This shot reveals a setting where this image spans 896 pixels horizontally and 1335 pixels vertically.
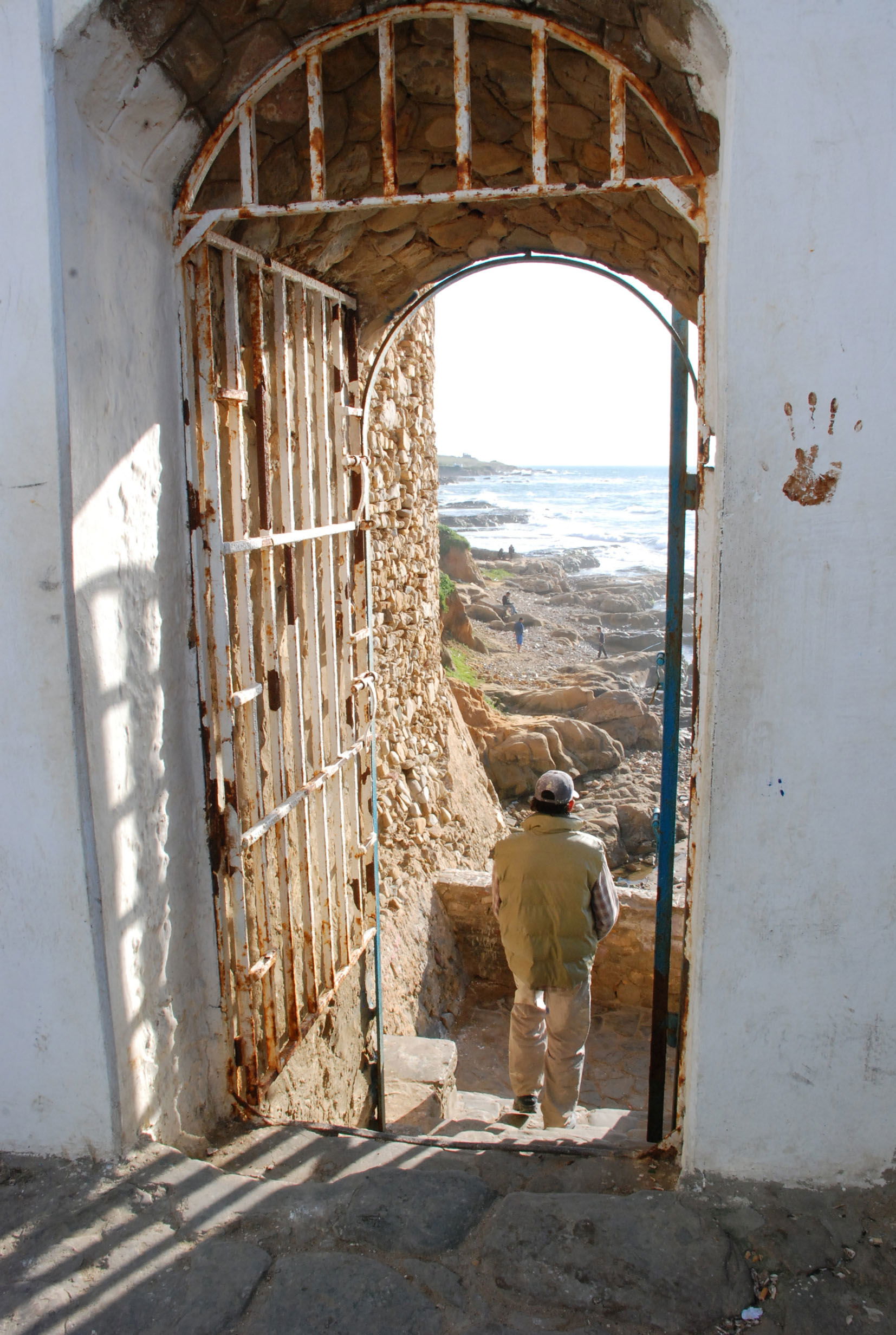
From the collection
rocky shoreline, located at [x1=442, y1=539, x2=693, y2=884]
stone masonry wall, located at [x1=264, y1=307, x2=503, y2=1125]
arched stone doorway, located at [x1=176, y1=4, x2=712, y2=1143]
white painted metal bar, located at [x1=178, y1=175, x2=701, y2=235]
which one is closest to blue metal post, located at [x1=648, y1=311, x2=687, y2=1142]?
arched stone doorway, located at [x1=176, y1=4, x2=712, y2=1143]

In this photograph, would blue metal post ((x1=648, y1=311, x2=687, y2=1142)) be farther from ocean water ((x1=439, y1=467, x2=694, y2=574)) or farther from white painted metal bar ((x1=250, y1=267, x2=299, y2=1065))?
ocean water ((x1=439, y1=467, x2=694, y2=574))

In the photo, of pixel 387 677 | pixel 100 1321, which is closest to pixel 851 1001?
pixel 100 1321

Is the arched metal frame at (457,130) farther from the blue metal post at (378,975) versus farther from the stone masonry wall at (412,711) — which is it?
the stone masonry wall at (412,711)

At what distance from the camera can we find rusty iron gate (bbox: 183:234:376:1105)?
2.62m

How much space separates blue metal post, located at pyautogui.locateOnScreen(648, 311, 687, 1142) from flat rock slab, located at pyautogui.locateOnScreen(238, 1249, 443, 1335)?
4.04 ft

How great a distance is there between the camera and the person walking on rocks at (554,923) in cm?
376

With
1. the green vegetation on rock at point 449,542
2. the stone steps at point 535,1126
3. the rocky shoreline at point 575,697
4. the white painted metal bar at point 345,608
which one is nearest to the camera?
the stone steps at point 535,1126

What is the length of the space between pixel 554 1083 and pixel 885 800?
256 centimetres

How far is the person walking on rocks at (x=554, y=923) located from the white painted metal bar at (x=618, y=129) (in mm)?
2314

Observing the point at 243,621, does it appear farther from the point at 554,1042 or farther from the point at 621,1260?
the point at 554,1042

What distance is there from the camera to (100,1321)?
5.98 ft

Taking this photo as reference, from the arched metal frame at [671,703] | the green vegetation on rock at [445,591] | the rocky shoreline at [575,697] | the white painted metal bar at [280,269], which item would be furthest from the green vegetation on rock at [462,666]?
the arched metal frame at [671,703]

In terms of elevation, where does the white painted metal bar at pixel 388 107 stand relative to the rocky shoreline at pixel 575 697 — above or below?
above

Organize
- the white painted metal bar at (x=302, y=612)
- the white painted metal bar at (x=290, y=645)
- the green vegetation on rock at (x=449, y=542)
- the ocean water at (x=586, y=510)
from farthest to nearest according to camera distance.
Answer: the ocean water at (x=586, y=510) → the green vegetation on rock at (x=449, y=542) → the white painted metal bar at (x=302, y=612) → the white painted metal bar at (x=290, y=645)
